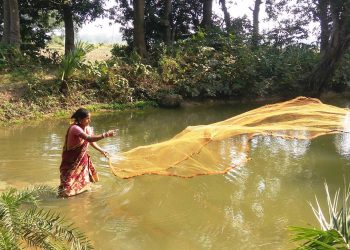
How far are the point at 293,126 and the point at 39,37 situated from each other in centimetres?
1430

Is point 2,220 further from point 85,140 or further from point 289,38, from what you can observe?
point 289,38

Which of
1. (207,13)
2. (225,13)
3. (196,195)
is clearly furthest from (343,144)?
(225,13)

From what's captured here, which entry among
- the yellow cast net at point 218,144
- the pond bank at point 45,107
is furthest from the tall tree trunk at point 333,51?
the yellow cast net at point 218,144

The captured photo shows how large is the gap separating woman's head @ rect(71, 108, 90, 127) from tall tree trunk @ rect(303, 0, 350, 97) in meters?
11.9

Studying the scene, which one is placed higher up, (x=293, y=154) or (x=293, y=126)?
(x=293, y=126)

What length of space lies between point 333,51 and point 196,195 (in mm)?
11504

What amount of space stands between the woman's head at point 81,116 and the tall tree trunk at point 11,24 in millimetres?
9756

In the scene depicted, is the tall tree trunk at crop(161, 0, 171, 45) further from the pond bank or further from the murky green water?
the murky green water

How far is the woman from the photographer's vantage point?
5.75 m

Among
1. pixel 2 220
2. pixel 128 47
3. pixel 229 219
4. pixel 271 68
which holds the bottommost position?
pixel 229 219

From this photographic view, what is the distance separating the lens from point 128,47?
65.8 ft

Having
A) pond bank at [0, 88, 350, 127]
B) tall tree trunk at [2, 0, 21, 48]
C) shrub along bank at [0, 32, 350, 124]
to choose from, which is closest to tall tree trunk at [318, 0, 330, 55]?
shrub along bank at [0, 32, 350, 124]

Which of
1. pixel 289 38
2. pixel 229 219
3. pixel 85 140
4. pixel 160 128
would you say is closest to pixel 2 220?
pixel 85 140

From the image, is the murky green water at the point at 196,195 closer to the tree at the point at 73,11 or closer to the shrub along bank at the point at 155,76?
the shrub along bank at the point at 155,76
